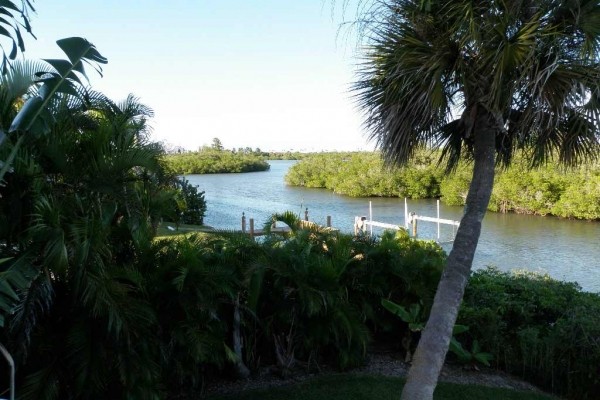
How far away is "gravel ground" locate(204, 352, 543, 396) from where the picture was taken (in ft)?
19.2

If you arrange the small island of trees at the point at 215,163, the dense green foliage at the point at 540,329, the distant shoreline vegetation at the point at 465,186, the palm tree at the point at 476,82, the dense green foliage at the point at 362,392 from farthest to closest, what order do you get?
the small island of trees at the point at 215,163
the distant shoreline vegetation at the point at 465,186
the dense green foliage at the point at 540,329
the dense green foliage at the point at 362,392
the palm tree at the point at 476,82

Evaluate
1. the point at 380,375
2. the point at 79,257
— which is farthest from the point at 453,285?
the point at 79,257

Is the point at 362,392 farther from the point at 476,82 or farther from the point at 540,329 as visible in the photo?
the point at 476,82

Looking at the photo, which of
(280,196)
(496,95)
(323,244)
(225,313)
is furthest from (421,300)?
(280,196)

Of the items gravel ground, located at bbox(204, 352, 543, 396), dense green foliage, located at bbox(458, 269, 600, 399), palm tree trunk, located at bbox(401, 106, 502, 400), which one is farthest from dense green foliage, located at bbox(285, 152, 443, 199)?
palm tree trunk, located at bbox(401, 106, 502, 400)

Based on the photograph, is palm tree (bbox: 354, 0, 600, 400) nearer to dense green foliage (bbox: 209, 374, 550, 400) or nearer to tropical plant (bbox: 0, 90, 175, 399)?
dense green foliage (bbox: 209, 374, 550, 400)

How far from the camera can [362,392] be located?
5523 millimetres

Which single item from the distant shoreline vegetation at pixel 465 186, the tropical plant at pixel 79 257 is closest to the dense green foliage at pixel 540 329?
the tropical plant at pixel 79 257

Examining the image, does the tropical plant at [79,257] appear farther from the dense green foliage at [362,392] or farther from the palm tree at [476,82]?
the palm tree at [476,82]

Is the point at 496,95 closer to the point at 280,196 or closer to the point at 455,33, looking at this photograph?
the point at 455,33

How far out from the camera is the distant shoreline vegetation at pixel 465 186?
28438mm

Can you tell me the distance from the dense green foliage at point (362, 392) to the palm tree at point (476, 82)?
1.58 metres

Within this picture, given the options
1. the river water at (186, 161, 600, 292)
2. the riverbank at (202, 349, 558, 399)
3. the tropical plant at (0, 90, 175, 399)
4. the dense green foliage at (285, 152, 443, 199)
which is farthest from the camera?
the dense green foliage at (285, 152, 443, 199)

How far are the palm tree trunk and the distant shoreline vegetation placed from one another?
11.7 metres
